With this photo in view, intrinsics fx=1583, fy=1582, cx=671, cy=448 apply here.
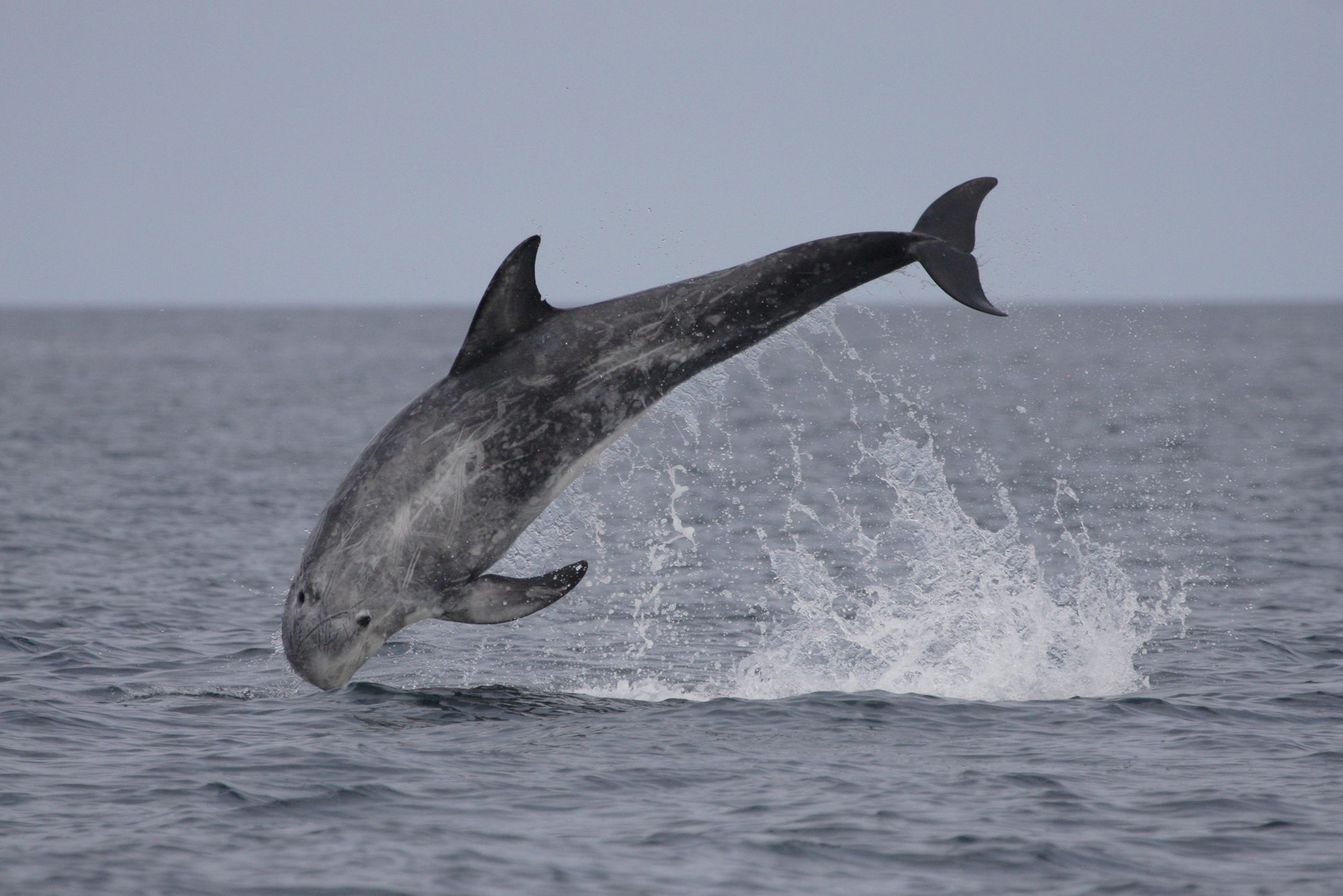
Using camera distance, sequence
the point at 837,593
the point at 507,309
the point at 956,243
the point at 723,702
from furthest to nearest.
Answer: the point at 837,593 → the point at 723,702 → the point at 956,243 → the point at 507,309

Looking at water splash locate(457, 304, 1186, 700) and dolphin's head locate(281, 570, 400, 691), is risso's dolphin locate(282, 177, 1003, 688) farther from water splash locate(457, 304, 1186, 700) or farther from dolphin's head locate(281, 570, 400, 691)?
water splash locate(457, 304, 1186, 700)

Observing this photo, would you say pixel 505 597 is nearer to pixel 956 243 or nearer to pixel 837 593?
pixel 956 243

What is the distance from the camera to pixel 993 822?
11.8 m

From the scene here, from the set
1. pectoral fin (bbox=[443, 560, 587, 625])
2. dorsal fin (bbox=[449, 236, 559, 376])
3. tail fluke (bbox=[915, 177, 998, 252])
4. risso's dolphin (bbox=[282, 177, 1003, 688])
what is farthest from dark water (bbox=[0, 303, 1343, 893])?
dorsal fin (bbox=[449, 236, 559, 376])

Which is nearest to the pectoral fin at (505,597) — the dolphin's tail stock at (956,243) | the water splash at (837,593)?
the water splash at (837,593)

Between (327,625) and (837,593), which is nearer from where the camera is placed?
(327,625)

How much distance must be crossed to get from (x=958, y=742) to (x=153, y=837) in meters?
6.85

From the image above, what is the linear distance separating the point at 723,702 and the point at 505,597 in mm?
2835

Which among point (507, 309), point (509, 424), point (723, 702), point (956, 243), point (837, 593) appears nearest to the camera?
point (507, 309)

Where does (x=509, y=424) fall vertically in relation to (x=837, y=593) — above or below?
above

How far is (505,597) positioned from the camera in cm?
1379

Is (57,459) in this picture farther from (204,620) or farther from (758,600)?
(758,600)

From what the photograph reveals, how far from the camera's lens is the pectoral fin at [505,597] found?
13742 millimetres

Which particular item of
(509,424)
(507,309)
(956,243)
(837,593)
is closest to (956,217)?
(956,243)
